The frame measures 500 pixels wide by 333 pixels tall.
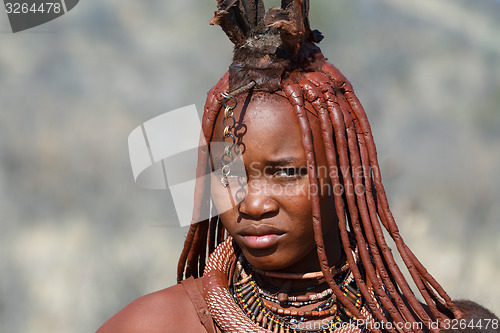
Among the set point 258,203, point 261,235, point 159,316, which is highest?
point 258,203

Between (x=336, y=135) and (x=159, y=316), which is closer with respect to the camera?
(x=336, y=135)

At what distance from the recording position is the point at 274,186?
1929 millimetres

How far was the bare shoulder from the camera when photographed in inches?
85.4

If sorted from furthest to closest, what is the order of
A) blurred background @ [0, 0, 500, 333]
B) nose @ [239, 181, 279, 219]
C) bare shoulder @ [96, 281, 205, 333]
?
1. blurred background @ [0, 0, 500, 333]
2. bare shoulder @ [96, 281, 205, 333]
3. nose @ [239, 181, 279, 219]

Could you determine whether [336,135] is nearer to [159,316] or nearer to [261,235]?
[261,235]

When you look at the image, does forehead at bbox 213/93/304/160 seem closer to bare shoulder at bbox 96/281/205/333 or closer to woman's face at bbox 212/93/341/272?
woman's face at bbox 212/93/341/272

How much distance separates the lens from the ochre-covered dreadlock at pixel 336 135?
1935 mm

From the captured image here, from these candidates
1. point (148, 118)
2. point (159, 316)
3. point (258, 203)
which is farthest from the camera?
point (148, 118)

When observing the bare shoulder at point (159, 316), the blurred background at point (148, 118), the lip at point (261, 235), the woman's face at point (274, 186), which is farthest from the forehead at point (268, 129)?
the blurred background at point (148, 118)

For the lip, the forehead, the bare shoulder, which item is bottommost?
the bare shoulder

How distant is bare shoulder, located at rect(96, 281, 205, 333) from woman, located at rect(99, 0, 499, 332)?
0.06ft

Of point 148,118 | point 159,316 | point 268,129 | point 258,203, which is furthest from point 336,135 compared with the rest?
point 148,118

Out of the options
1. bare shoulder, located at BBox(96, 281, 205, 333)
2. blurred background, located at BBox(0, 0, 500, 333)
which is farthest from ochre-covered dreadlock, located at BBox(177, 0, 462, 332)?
blurred background, located at BBox(0, 0, 500, 333)

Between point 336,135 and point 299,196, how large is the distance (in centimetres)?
23
